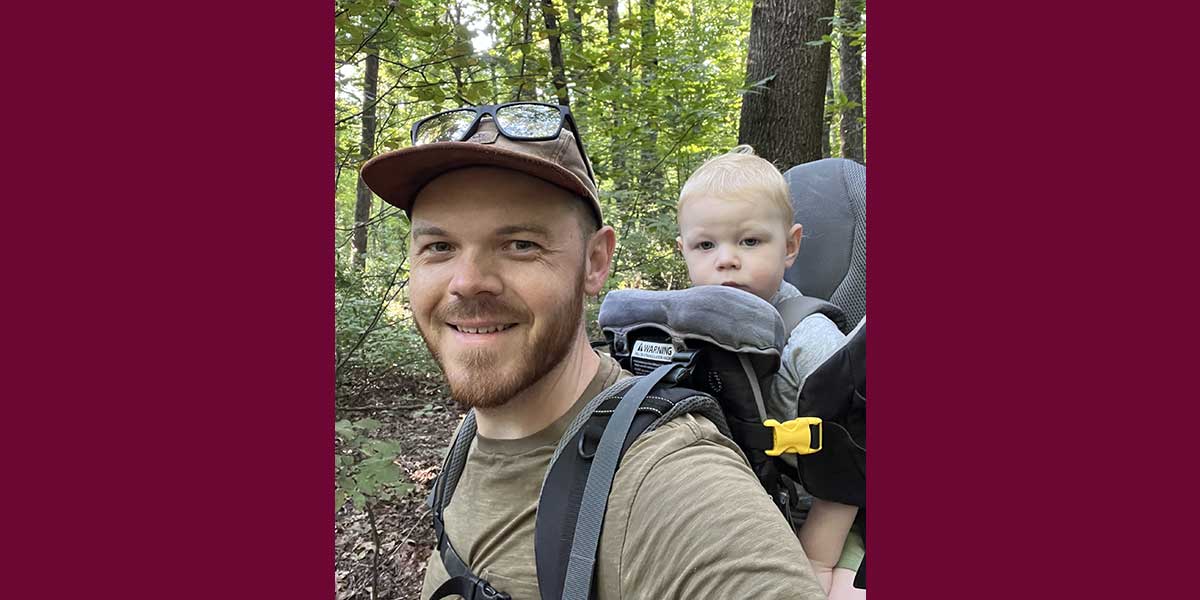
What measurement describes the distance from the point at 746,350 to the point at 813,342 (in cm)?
34

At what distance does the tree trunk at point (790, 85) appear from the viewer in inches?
212

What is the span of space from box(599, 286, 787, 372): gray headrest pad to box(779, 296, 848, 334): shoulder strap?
0.32 m

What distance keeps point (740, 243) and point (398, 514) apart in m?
3.79

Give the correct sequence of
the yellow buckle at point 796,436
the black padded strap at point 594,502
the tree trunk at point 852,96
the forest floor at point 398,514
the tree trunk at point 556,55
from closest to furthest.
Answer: the black padded strap at point 594,502
the yellow buckle at point 796,436
the forest floor at point 398,514
the tree trunk at point 556,55
the tree trunk at point 852,96

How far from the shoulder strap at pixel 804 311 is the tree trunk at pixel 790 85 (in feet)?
10.2

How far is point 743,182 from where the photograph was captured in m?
2.55

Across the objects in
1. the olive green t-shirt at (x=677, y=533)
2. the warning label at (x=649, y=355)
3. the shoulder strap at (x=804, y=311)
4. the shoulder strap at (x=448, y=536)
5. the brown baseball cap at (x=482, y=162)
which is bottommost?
the shoulder strap at (x=448, y=536)

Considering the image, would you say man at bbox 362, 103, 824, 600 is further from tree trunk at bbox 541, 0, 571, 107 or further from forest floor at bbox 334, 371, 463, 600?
tree trunk at bbox 541, 0, 571, 107

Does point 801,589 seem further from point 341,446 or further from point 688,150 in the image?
point 688,150

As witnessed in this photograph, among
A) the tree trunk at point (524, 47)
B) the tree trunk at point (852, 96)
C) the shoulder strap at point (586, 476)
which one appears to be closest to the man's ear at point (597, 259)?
the shoulder strap at point (586, 476)

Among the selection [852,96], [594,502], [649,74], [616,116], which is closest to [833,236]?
[594,502]

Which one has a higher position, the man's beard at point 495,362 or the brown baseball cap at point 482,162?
the brown baseball cap at point 482,162

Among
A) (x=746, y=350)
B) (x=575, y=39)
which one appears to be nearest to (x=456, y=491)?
(x=746, y=350)

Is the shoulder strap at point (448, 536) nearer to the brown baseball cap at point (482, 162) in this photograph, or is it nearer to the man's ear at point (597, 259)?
the man's ear at point (597, 259)
